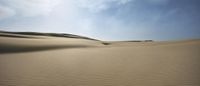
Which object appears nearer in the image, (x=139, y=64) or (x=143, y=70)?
(x=143, y=70)

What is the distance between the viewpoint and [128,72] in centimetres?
287

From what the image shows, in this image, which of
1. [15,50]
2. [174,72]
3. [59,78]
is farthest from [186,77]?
[15,50]

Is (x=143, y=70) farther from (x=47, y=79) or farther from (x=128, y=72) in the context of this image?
(x=47, y=79)

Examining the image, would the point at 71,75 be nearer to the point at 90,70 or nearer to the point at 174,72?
the point at 90,70

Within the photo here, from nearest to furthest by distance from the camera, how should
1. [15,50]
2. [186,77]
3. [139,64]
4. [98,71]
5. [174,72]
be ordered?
1. [186,77]
2. [174,72]
3. [98,71]
4. [139,64]
5. [15,50]

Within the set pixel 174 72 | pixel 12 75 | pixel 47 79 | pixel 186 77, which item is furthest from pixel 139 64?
pixel 12 75

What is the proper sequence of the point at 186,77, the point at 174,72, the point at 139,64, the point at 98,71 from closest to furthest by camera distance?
1. the point at 186,77
2. the point at 174,72
3. the point at 98,71
4. the point at 139,64

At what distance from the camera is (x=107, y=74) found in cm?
280

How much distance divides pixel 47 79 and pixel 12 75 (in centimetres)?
56

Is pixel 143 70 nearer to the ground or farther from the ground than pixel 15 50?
nearer to the ground

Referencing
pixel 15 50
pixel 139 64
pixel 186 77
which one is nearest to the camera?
pixel 186 77

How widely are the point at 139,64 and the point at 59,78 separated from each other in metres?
1.38

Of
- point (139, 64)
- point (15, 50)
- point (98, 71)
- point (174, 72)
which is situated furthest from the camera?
point (15, 50)

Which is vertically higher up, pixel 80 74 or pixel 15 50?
pixel 15 50
